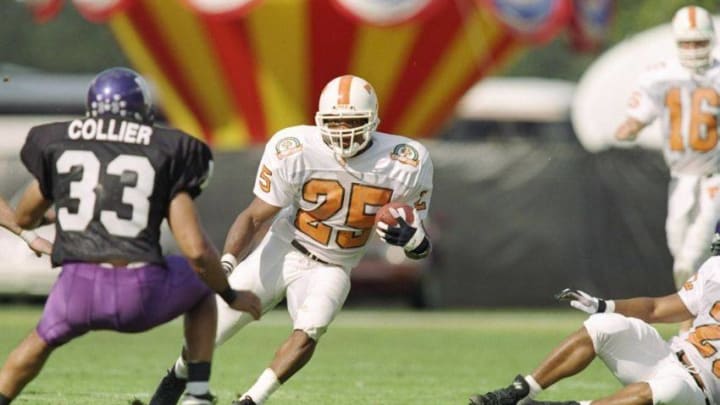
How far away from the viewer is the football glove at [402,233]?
7215 mm

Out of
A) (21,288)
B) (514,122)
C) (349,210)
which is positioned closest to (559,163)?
(21,288)

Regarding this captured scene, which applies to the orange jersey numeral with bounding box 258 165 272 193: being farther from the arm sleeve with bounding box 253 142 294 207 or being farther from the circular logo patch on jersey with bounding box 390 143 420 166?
the circular logo patch on jersey with bounding box 390 143 420 166

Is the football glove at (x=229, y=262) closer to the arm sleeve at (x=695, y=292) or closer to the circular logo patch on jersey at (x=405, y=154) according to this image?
the circular logo patch on jersey at (x=405, y=154)

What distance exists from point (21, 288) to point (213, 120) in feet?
17.4

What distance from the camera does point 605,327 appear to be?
6805mm

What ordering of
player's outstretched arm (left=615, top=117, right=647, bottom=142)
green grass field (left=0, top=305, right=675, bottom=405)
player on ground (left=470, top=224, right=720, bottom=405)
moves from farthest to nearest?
player's outstretched arm (left=615, top=117, right=647, bottom=142) < green grass field (left=0, top=305, right=675, bottom=405) < player on ground (left=470, top=224, right=720, bottom=405)

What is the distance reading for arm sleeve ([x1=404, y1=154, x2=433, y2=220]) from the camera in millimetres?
7660

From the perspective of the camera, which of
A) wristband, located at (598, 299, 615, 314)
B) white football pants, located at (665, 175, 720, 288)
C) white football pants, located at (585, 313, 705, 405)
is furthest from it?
white football pants, located at (665, 175, 720, 288)

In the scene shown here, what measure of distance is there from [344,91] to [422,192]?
0.60 meters

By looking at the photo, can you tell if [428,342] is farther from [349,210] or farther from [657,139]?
[657,139]

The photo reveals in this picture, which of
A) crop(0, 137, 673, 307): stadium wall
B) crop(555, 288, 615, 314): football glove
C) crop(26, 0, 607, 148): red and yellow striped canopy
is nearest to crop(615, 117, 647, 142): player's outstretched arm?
crop(555, 288, 615, 314): football glove

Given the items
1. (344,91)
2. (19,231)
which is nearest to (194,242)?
(19,231)

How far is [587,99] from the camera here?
2480 centimetres

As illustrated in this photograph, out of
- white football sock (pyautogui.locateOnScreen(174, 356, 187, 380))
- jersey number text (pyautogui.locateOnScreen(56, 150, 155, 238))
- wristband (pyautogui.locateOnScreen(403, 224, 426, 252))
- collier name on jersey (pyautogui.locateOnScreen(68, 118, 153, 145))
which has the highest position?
collier name on jersey (pyautogui.locateOnScreen(68, 118, 153, 145))
